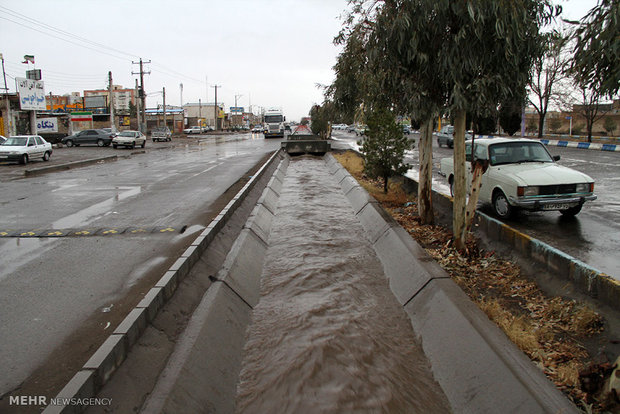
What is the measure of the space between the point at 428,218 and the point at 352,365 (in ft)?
19.2

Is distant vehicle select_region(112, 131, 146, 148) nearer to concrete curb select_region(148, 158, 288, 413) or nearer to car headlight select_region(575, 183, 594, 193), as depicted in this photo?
concrete curb select_region(148, 158, 288, 413)

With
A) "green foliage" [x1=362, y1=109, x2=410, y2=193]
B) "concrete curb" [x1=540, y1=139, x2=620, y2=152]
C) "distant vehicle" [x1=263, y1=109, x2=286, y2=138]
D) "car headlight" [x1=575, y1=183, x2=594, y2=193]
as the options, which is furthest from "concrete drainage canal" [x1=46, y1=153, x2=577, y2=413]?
"distant vehicle" [x1=263, y1=109, x2=286, y2=138]

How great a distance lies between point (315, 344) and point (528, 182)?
19.4ft

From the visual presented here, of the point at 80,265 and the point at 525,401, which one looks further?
the point at 80,265

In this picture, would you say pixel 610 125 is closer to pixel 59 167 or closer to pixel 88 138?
pixel 59 167

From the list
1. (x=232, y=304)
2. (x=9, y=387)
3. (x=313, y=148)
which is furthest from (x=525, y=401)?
(x=313, y=148)

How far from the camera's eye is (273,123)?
2228 inches

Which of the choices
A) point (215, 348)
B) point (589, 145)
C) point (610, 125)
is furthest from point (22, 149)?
point (610, 125)

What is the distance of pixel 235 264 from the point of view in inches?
275

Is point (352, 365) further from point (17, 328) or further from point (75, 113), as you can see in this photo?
point (75, 113)

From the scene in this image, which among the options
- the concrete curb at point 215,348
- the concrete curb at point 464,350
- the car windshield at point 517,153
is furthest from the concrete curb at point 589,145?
the concrete curb at point 215,348

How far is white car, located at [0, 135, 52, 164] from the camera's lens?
23984 mm

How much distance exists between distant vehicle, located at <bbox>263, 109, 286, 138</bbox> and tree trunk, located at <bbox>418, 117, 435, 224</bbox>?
4778 cm

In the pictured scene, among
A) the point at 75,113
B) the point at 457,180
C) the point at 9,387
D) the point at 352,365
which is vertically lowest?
the point at 352,365
